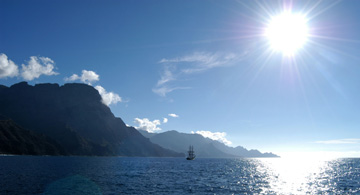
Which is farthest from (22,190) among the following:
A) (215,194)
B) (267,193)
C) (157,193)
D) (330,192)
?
(330,192)

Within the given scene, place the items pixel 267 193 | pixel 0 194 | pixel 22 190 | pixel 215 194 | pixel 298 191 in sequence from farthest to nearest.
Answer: pixel 298 191
pixel 267 193
pixel 215 194
pixel 22 190
pixel 0 194

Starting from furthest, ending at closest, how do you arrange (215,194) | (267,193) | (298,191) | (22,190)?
(298,191)
(267,193)
(215,194)
(22,190)

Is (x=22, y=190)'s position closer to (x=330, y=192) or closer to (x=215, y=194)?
(x=215, y=194)

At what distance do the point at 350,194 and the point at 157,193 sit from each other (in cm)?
4661

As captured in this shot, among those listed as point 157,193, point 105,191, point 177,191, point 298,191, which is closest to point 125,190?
point 105,191

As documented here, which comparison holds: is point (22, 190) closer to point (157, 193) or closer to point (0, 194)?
point (0, 194)

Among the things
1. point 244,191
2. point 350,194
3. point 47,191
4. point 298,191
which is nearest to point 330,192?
point 350,194

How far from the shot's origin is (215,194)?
176ft

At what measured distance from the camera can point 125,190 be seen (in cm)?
5594

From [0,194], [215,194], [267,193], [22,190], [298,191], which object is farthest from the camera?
[298,191]

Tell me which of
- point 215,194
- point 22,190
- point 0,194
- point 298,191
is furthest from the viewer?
point 298,191

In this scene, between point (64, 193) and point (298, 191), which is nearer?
point (64, 193)

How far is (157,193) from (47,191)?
23.2m

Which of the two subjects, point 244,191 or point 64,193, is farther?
point 244,191
